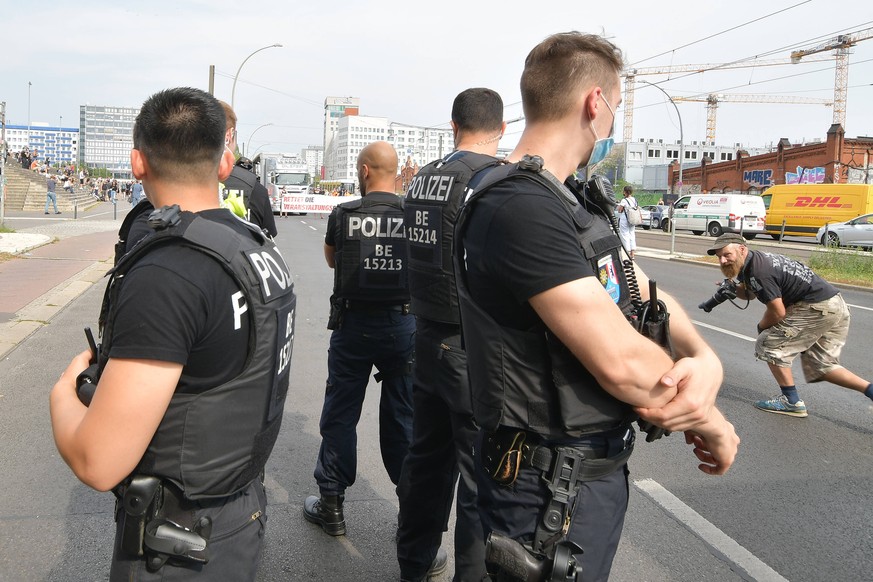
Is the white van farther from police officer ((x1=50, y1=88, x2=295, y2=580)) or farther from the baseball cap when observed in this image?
police officer ((x1=50, y1=88, x2=295, y2=580))

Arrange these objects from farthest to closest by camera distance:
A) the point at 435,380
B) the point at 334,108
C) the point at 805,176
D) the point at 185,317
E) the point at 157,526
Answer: the point at 334,108 < the point at 805,176 < the point at 435,380 < the point at 157,526 < the point at 185,317

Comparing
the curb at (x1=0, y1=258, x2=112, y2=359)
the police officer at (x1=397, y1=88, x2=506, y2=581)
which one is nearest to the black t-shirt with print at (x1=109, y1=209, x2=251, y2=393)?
the police officer at (x1=397, y1=88, x2=506, y2=581)

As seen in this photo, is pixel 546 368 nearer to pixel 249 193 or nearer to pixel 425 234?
pixel 425 234

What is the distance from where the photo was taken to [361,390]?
385 cm

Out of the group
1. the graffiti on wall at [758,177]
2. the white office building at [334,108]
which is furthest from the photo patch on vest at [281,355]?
the white office building at [334,108]

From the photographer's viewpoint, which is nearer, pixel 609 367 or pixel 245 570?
pixel 609 367

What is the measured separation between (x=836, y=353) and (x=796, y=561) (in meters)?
2.87

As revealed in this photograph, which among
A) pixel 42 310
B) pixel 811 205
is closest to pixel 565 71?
pixel 42 310

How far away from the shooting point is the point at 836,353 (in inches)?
233

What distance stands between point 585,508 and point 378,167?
254cm

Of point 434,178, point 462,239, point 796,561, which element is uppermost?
point 434,178

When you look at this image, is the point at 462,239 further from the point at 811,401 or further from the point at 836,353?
the point at 811,401

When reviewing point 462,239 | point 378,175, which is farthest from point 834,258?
point 462,239

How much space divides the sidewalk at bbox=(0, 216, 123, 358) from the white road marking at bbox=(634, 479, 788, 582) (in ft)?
20.2
